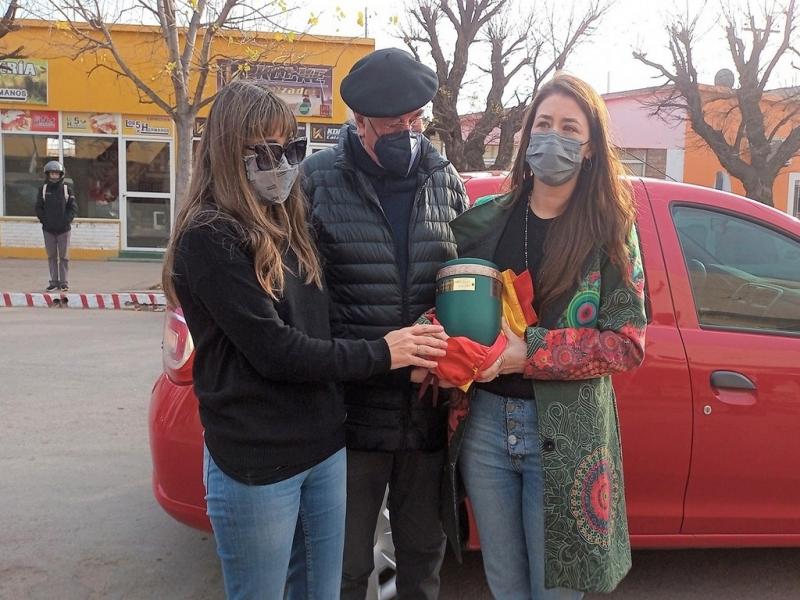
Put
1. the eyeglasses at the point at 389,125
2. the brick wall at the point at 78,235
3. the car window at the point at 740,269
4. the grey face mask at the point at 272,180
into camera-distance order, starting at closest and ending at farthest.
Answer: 1. the grey face mask at the point at 272,180
2. the eyeglasses at the point at 389,125
3. the car window at the point at 740,269
4. the brick wall at the point at 78,235

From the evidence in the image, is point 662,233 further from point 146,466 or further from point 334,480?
point 146,466

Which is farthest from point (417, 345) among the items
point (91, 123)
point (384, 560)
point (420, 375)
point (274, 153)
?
point (91, 123)

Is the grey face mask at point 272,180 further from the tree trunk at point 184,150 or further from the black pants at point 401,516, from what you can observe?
the tree trunk at point 184,150

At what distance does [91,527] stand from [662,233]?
3.06 m

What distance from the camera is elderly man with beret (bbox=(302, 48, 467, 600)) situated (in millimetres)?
2160

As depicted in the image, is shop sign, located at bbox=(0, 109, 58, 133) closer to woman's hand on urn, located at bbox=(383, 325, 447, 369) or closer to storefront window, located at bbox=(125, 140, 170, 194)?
storefront window, located at bbox=(125, 140, 170, 194)

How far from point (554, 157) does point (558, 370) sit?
59cm

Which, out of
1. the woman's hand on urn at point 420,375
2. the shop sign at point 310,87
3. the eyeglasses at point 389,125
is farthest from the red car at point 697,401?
the shop sign at point 310,87

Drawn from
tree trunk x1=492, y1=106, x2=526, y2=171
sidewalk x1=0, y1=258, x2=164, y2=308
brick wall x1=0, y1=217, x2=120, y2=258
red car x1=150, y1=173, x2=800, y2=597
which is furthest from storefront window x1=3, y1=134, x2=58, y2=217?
red car x1=150, y1=173, x2=800, y2=597

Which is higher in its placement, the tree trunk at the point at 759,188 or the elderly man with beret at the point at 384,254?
the tree trunk at the point at 759,188

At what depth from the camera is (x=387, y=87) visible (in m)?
2.15

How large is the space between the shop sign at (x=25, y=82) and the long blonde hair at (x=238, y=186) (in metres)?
16.9

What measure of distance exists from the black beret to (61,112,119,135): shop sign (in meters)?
16.1

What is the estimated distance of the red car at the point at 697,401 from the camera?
2816 mm
